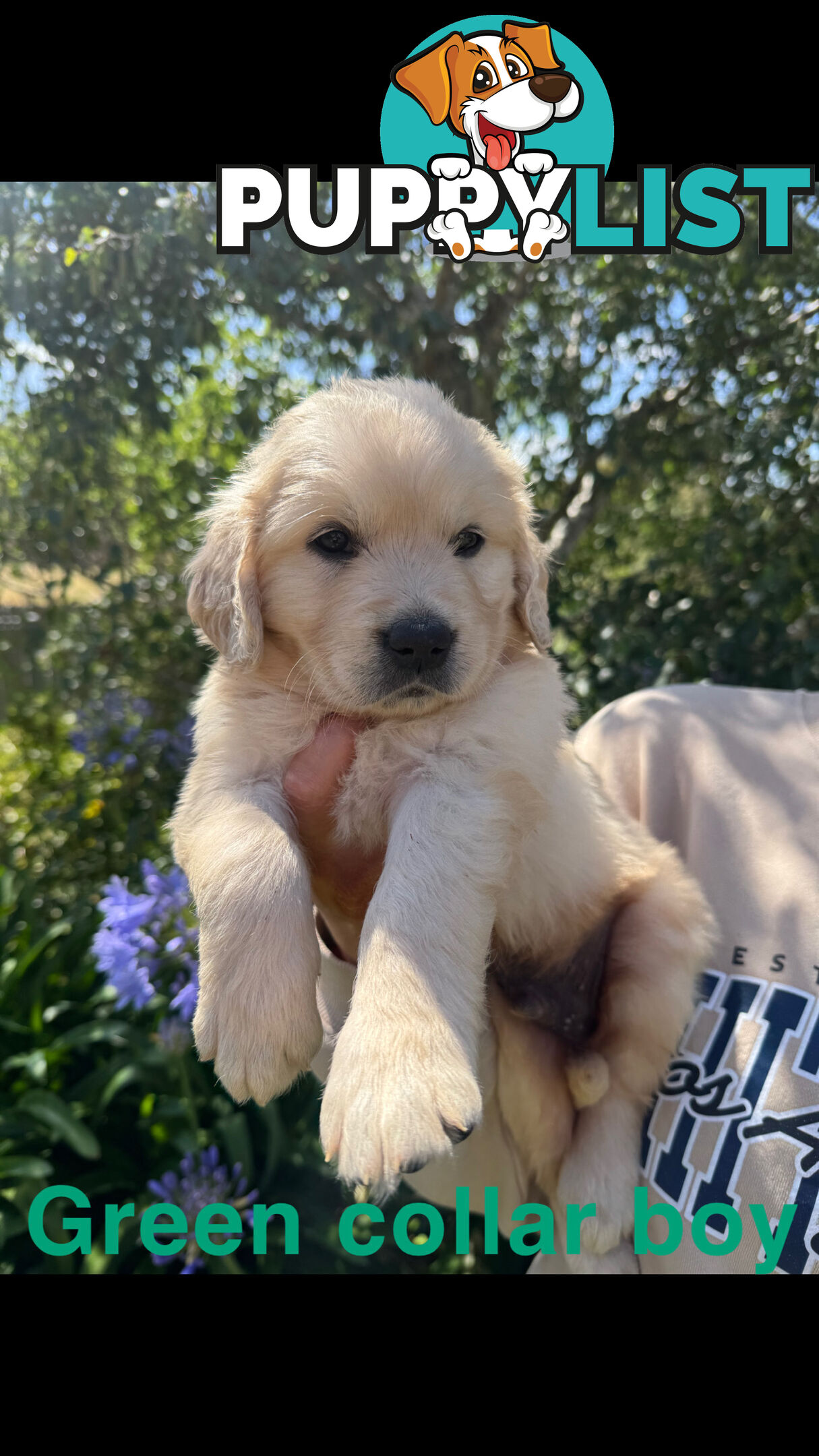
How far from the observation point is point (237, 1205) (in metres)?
2.58

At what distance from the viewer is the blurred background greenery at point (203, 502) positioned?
305 cm

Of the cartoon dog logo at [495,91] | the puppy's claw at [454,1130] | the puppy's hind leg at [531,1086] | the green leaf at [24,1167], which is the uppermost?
the cartoon dog logo at [495,91]

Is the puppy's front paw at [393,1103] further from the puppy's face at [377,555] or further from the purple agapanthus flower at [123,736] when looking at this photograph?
the purple agapanthus flower at [123,736]

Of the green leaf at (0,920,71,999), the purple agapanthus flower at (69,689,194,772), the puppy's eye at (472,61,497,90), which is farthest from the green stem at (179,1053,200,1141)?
the puppy's eye at (472,61,497,90)

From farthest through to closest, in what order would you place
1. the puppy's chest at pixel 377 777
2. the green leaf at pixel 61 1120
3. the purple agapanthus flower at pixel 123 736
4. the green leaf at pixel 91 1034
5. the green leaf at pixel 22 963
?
1. the purple agapanthus flower at pixel 123 736
2. the green leaf at pixel 22 963
3. the green leaf at pixel 91 1034
4. the green leaf at pixel 61 1120
5. the puppy's chest at pixel 377 777

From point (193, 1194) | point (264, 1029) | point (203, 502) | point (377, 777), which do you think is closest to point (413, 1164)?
point (264, 1029)

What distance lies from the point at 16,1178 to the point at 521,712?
8.16ft

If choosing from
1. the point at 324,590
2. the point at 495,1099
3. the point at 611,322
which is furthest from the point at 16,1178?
the point at 611,322

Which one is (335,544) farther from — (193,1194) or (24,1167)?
(24,1167)

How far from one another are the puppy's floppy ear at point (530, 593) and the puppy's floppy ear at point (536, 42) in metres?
1.37

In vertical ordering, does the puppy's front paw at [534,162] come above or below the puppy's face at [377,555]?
above

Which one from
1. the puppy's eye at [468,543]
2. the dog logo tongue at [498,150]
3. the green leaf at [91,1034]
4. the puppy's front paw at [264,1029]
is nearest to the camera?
the puppy's front paw at [264,1029]

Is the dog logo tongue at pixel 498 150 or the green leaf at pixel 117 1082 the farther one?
the green leaf at pixel 117 1082

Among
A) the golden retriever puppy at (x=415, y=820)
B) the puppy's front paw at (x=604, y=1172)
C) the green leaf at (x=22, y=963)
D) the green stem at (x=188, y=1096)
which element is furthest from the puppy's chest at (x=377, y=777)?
the green leaf at (x=22, y=963)
